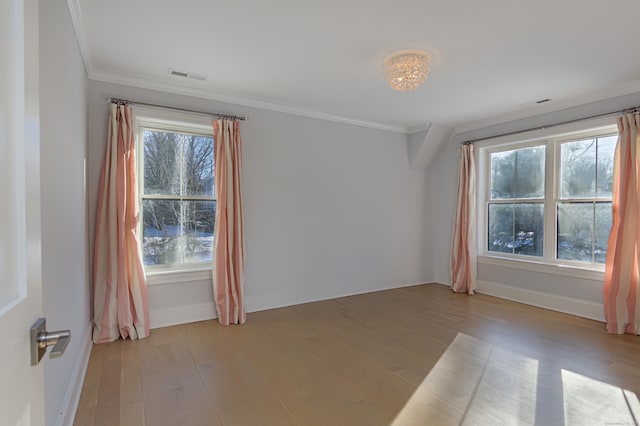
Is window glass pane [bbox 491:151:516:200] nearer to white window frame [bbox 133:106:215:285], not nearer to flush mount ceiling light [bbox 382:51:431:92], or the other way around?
flush mount ceiling light [bbox 382:51:431:92]

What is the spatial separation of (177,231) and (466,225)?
4161 mm

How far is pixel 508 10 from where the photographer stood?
2234 millimetres

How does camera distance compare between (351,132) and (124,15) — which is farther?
(351,132)

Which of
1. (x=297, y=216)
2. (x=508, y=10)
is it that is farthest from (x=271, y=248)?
(x=508, y=10)

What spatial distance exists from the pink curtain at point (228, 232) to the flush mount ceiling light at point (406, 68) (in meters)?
1.90

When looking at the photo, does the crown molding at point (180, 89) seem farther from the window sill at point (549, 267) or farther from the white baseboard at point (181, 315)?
the window sill at point (549, 267)

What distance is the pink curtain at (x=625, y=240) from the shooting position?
3432 millimetres

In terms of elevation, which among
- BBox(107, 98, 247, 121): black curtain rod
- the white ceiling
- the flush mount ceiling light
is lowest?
BBox(107, 98, 247, 121): black curtain rod

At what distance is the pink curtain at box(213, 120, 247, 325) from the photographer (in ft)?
12.2

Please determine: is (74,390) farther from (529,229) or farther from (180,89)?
(529,229)

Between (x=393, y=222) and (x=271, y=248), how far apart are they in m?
2.26

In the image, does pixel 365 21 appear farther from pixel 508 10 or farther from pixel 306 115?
pixel 306 115

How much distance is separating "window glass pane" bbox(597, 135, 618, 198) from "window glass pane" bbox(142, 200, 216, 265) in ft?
15.4

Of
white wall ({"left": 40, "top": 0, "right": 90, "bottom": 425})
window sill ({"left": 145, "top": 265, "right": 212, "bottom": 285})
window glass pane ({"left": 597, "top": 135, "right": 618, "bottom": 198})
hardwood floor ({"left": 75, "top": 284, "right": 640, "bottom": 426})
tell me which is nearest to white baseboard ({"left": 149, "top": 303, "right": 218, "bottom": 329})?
hardwood floor ({"left": 75, "top": 284, "right": 640, "bottom": 426})
